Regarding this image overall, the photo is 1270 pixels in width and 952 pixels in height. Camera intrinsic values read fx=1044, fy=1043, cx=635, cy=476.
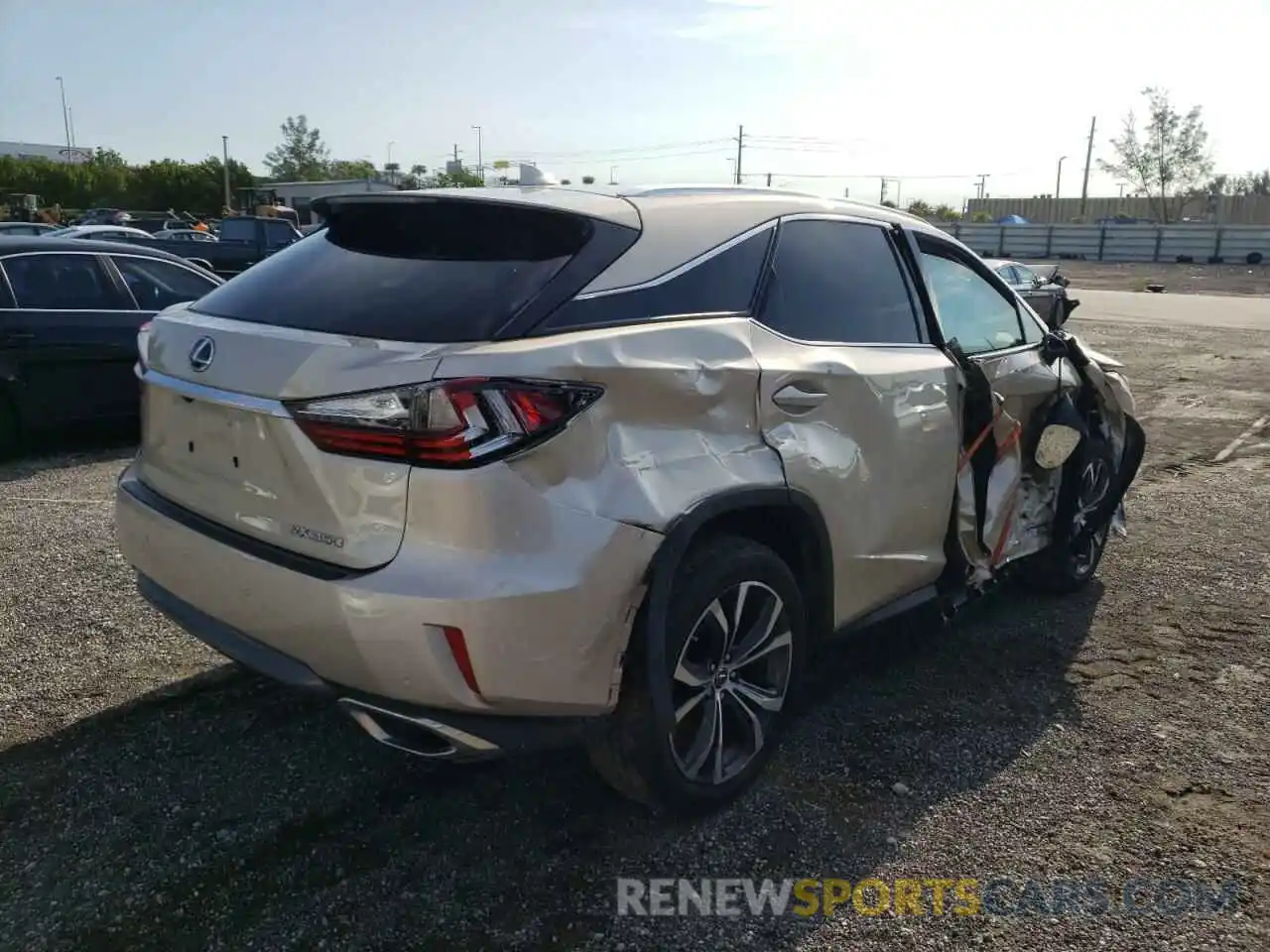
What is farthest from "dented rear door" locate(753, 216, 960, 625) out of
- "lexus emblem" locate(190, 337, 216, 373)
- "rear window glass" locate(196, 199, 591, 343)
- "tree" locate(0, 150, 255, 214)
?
"tree" locate(0, 150, 255, 214)

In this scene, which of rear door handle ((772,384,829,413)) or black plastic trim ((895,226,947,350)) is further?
black plastic trim ((895,226,947,350))

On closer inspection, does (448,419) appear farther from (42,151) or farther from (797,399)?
(42,151)

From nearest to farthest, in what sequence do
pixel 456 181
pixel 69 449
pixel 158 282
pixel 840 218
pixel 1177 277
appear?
pixel 840 218
pixel 69 449
pixel 158 282
pixel 456 181
pixel 1177 277

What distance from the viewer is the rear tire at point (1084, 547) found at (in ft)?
15.8

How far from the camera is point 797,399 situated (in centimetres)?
309

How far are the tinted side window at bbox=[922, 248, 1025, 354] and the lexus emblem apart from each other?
255 cm

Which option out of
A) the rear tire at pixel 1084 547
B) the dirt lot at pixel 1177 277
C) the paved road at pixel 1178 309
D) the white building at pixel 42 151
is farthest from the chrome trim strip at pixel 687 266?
the white building at pixel 42 151

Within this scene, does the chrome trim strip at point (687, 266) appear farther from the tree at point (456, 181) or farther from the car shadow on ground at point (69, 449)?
the car shadow on ground at point (69, 449)

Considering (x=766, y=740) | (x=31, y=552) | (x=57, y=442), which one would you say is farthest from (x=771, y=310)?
(x=57, y=442)

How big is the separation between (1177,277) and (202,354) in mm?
44614

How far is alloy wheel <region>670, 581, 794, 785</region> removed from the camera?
2941 mm

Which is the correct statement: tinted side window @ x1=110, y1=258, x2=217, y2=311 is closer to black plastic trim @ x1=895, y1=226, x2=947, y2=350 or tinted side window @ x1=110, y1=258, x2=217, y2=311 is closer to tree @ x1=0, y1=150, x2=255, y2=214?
black plastic trim @ x1=895, y1=226, x2=947, y2=350

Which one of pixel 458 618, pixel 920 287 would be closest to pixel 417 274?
pixel 458 618

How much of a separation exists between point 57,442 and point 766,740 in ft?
20.2
